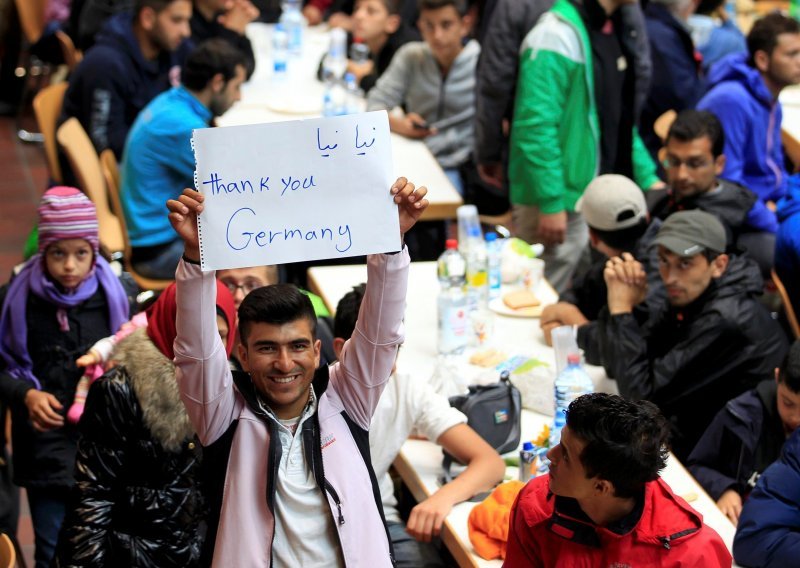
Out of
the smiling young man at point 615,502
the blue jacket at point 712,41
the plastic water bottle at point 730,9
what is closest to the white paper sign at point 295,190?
the smiling young man at point 615,502

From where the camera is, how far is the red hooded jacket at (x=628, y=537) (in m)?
2.40

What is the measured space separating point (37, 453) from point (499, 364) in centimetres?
150

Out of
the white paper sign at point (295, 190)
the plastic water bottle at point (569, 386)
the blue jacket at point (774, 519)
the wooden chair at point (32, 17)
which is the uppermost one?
the wooden chair at point (32, 17)

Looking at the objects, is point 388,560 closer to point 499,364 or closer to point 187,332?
point 187,332

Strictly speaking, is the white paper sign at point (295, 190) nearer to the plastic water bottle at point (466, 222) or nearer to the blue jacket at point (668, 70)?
the plastic water bottle at point (466, 222)

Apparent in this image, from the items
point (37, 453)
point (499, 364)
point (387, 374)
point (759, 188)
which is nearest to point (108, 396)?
point (387, 374)

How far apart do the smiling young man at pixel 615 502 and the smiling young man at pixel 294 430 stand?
39 centimetres

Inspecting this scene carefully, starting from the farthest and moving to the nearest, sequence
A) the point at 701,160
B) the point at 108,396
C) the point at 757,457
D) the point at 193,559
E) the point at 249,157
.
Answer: the point at 701,160 → the point at 757,457 → the point at 193,559 → the point at 108,396 → the point at 249,157

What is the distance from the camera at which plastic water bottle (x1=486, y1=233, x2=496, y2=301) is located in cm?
451

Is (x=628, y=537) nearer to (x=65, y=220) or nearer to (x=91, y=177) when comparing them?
(x=65, y=220)

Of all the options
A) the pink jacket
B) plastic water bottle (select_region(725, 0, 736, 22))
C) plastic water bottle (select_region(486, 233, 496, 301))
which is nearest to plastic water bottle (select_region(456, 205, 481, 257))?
plastic water bottle (select_region(486, 233, 496, 301))

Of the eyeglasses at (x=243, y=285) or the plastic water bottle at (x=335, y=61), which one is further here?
the plastic water bottle at (x=335, y=61)

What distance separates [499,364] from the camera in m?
3.89

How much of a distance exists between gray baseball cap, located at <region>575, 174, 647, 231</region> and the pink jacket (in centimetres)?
213
